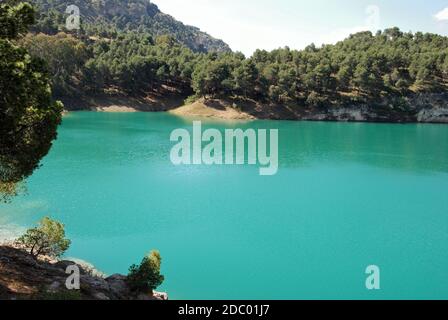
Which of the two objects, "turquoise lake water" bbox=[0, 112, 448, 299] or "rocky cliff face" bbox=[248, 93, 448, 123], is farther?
"rocky cliff face" bbox=[248, 93, 448, 123]

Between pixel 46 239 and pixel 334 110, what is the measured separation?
98.5 metres

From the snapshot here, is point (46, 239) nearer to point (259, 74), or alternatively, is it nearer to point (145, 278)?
point (145, 278)

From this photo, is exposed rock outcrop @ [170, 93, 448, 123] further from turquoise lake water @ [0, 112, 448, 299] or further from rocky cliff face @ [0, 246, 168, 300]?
rocky cliff face @ [0, 246, 168, 300]

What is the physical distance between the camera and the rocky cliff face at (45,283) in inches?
571

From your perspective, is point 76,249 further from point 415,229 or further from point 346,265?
point 415,229

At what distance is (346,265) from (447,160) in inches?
1764

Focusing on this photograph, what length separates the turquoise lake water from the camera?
25.2m

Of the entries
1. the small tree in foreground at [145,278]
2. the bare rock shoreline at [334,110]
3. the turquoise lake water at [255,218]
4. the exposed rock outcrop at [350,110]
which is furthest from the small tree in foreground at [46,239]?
the exposed rock outcrop at [350,110]

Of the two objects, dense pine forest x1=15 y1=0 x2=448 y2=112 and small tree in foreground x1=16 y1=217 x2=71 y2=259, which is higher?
dense pine forest x1=15 y1=0 x2=448 y2=112

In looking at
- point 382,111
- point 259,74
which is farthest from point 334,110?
point 259,74

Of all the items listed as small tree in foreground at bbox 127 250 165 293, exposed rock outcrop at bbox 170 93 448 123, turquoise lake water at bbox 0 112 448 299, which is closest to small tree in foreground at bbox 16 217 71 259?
turquoise lake water at bbox 0 112 448 299

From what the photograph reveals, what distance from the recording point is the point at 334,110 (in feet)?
366

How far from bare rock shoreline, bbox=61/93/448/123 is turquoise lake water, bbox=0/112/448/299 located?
4554 cm

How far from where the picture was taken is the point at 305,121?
108625 mm
